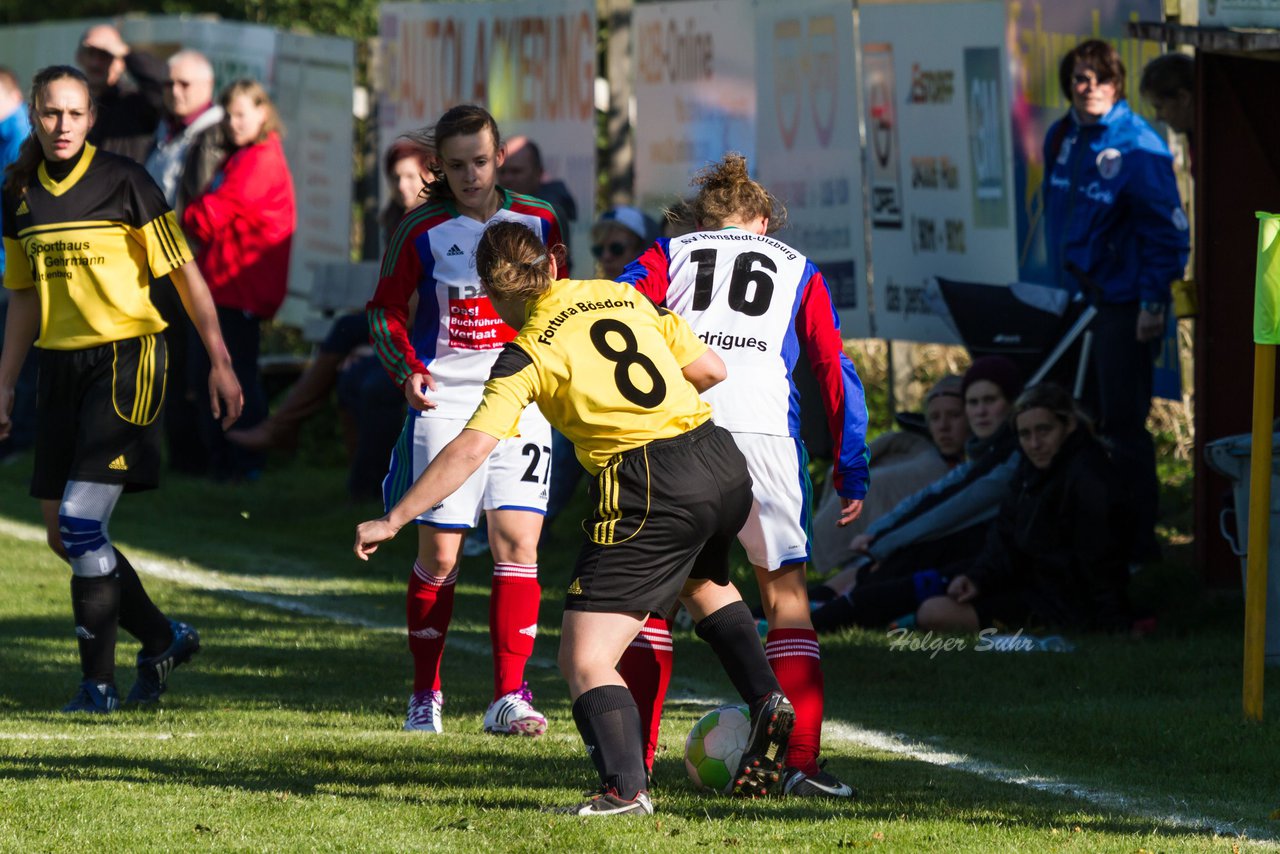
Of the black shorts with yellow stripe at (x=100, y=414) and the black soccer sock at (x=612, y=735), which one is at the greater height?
the black shorts with yellow stripe at (x=100, y=414)

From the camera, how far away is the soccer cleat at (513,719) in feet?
22.2

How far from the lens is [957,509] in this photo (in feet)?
31.0

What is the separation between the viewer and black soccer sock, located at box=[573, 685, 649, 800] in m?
5.23

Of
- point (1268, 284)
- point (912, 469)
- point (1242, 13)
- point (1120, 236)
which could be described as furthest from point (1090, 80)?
point (1268, 284)

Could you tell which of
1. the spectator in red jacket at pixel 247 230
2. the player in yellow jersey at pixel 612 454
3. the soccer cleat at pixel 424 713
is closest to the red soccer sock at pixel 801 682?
the player in yellow jersey at pixel 612 454

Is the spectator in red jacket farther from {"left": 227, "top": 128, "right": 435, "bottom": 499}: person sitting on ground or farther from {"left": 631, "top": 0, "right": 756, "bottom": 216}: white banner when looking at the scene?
{"left": 631, "top": 0, "right": 756, "bottom": 216}: white banner

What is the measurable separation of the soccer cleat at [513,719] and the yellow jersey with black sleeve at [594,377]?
162cm

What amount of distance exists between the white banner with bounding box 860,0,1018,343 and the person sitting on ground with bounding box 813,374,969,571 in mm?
991

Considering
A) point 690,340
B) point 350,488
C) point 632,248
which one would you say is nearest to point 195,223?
point 350,488

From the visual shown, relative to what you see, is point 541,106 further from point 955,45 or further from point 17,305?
point 17,305

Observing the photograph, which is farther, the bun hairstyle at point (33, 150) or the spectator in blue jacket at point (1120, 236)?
the spectator in blue jacket at point (1120, 236)

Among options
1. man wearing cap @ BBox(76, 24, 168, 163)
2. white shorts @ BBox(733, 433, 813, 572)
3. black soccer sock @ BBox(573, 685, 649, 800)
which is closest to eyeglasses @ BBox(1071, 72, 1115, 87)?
white shorts @ BBox(733, 433, 813, 572)

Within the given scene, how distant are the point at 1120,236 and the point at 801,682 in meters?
4.76

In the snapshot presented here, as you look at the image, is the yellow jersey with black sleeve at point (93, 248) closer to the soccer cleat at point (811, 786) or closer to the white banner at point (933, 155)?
the soccer cleat at point (811, 786)
